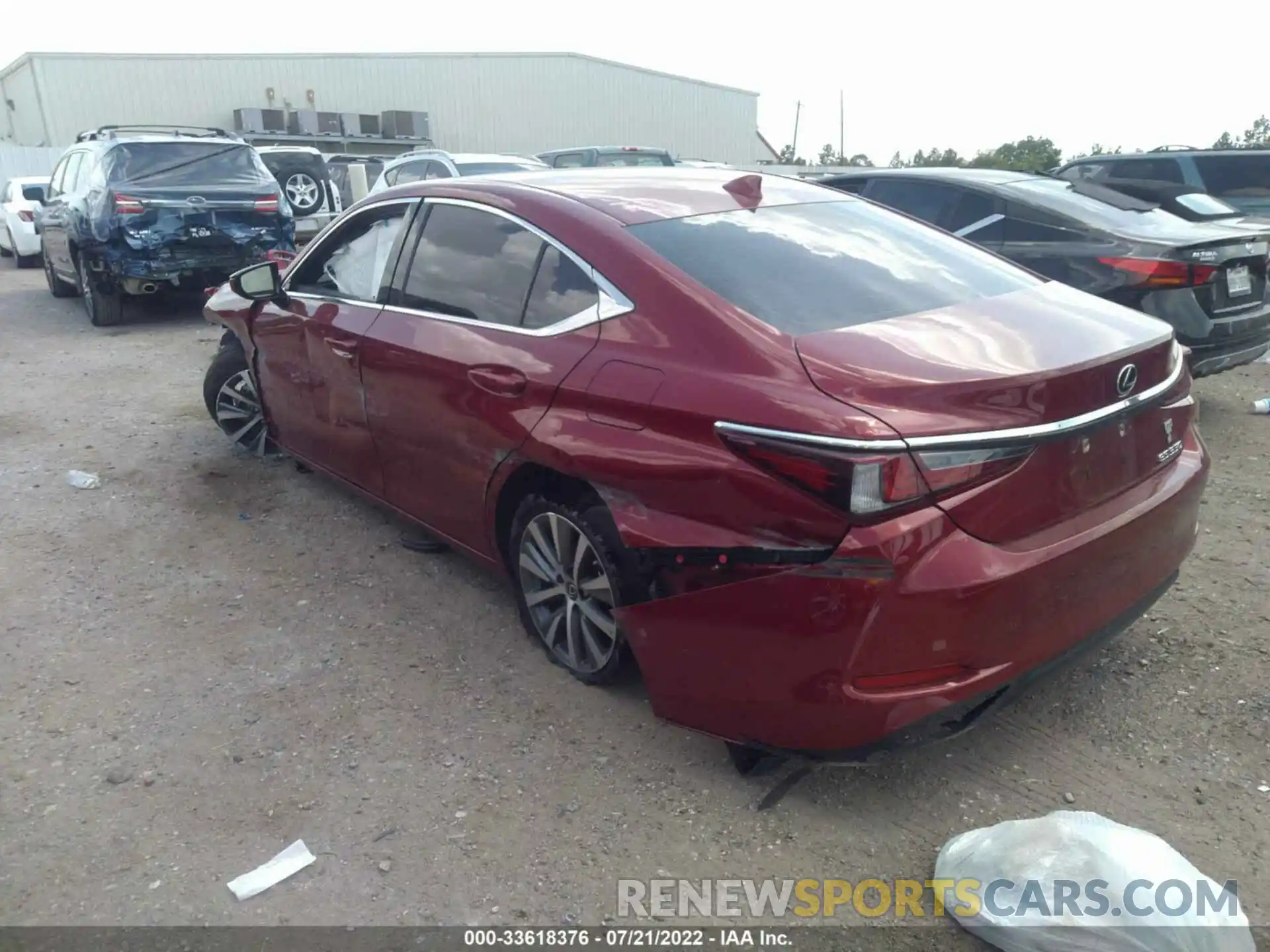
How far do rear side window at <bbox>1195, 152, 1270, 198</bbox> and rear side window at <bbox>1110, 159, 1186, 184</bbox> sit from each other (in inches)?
8.4

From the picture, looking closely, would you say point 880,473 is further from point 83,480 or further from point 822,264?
point 83,480

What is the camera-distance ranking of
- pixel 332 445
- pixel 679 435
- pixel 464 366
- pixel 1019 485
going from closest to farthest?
pixel 1019 485, pixel 679 435, pixel 464 366, pixel 332 445

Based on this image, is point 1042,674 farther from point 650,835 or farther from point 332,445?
point 332,445

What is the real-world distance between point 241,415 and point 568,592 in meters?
3.47

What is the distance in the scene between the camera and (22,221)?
16.0 m

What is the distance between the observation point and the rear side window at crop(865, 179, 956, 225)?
6.55 m

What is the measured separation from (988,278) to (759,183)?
0.94 m

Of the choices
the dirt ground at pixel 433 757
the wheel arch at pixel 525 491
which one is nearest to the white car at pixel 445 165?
the dirt ground at pixel 433 757

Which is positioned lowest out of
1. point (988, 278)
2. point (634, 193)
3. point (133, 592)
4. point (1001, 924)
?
point (133, 592)

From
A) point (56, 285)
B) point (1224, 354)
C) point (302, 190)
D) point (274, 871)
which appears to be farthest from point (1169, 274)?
point (56, 285)

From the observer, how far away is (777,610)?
8.09ft

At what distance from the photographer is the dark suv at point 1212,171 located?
396 inches

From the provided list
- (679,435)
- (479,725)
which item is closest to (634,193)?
(679,435)

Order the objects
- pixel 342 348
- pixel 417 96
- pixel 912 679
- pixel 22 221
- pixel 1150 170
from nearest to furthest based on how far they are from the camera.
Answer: pixel 912 679
pixel 342 348
pixel 1150 170
pixel 22 221
pixel 417 96
